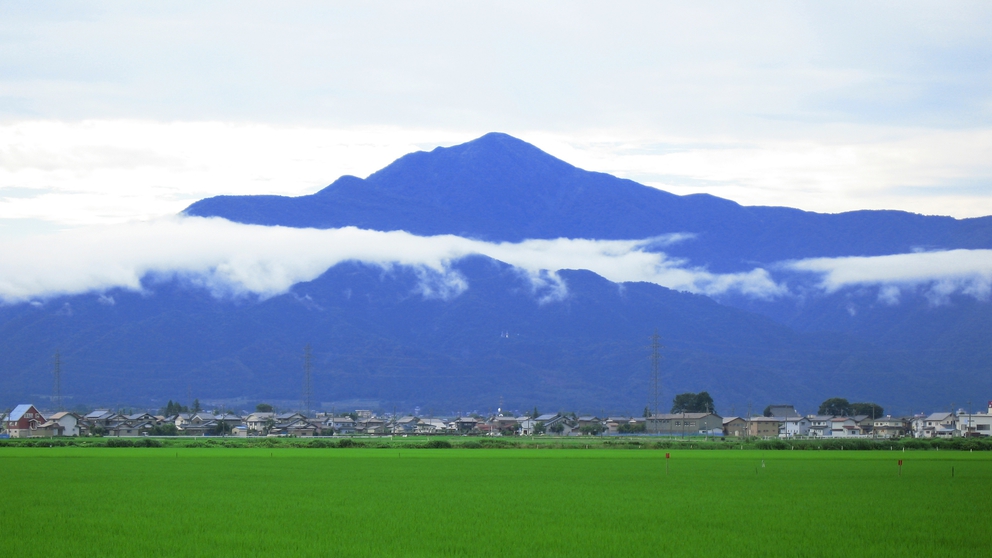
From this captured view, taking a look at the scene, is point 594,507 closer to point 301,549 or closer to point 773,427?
point 301,549

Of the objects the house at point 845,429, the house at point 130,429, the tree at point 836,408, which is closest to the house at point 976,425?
the house at point 845,429

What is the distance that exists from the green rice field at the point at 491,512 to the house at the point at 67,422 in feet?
263

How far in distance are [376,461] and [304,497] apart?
23.0m

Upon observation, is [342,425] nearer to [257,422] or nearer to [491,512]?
[257,422]

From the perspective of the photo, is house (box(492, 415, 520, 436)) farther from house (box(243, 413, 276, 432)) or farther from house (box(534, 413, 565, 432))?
house (box(243, 413, 276, 432))

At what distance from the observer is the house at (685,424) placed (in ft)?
430

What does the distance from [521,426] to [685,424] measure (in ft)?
87.4

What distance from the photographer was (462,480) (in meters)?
38.2

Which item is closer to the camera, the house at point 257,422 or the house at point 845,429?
the house at point 257,422

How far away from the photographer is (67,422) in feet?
392

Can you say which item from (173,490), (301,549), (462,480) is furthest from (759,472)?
(301,549)

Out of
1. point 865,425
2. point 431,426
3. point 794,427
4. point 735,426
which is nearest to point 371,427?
point 431,426

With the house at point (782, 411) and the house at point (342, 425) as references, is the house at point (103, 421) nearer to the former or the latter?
the house at point (342, 425)

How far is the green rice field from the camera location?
20.9m
